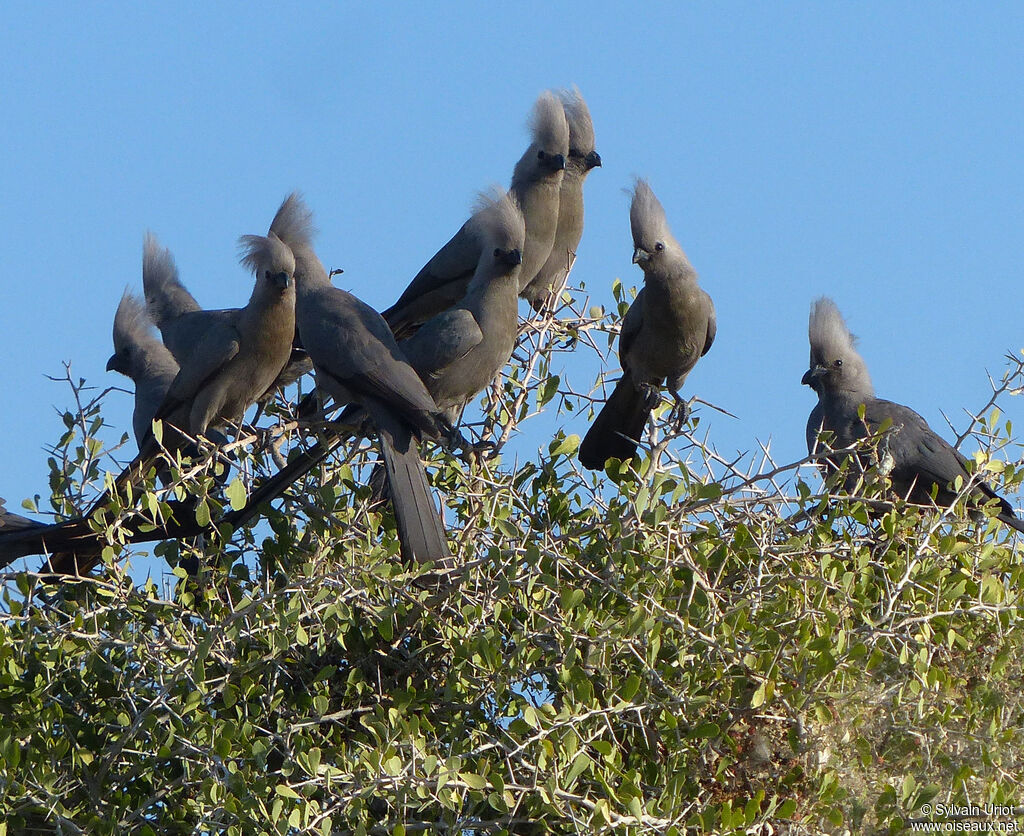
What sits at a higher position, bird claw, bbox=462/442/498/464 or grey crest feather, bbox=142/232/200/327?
grey crest feather, bbox=142/232/200/327

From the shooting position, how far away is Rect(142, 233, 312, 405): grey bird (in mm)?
7441

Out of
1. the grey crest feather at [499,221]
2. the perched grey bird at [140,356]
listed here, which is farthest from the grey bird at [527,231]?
the perched grey bird at [140,356]

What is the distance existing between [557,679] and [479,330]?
2.38 m

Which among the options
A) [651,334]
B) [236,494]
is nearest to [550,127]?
[651,334]

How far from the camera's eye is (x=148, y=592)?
4.80m

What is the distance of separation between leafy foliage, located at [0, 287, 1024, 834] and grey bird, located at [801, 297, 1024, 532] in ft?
5.15

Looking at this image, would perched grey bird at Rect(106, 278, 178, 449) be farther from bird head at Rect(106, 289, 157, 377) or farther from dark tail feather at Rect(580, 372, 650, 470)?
dark tail feather at Rect(580, 372, 650, 470)

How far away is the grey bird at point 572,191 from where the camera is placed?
25.2 feet

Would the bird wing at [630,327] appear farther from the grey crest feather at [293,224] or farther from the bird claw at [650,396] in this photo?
the grey crest feather at [293,224]

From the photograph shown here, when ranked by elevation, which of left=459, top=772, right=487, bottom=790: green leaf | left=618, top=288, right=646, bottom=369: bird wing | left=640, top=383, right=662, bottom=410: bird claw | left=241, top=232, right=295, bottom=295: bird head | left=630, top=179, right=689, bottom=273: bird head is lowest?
left=459, top=772, right=487, bottom=790: green leaf

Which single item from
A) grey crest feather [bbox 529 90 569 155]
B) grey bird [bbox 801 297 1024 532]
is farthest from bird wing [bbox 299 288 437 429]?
grey bird [bbox 801 297 1024 532]

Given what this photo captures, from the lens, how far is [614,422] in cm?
698

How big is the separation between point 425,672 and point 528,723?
3.45 feet

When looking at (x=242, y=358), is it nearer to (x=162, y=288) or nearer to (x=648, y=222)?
(x=162, y=288)
